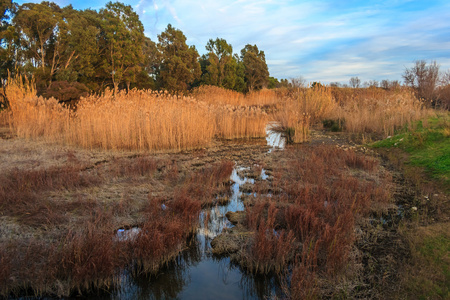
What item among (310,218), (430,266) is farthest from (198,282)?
(430,266)

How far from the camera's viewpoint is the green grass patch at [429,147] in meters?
6.03

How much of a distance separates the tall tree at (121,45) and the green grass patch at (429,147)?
1520 centimetres

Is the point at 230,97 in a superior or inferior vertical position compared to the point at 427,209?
superior

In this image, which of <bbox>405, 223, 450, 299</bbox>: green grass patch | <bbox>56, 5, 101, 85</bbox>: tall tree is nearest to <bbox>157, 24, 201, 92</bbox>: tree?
<bbox>56, 5, 101, 85</bbox>: tall tree

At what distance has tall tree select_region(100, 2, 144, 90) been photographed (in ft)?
61.4

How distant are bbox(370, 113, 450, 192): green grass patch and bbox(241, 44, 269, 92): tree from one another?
21.3m

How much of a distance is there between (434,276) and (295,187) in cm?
265

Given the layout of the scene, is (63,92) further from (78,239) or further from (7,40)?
(78,239)

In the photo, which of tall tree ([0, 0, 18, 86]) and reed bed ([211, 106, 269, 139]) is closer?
reed bed ([211, 106, 269, 139])

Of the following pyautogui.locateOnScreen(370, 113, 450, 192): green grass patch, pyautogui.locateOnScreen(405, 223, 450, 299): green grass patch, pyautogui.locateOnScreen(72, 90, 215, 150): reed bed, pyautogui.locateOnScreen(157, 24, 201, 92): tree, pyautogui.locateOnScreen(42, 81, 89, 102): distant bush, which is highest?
pyautogui.locateOnScreen(157, 24, 201, 92): tree

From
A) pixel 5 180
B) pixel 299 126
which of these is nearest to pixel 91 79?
pixel 299 126

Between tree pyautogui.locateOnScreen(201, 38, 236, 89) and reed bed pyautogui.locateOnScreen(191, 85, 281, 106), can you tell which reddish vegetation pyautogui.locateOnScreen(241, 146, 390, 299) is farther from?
tree pyautogui.locateOnScreen(201, 38, 236, 89)

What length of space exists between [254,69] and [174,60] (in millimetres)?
11534

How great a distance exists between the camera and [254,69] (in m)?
29.9
